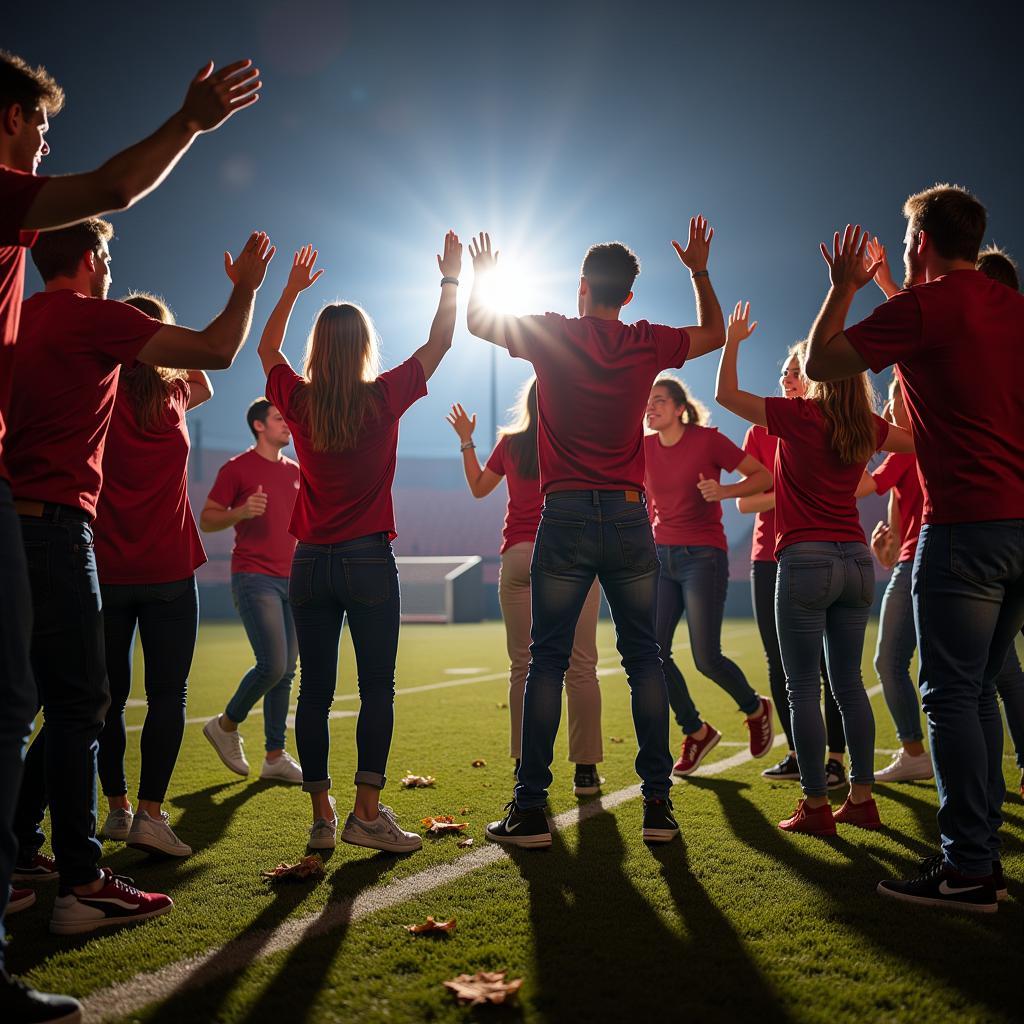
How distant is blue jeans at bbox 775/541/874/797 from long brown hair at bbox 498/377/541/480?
140cm

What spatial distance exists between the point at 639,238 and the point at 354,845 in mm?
79824

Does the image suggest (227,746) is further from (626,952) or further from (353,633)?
(626,952)

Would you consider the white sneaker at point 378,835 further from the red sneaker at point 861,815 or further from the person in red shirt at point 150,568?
the red sneaker at point 861,815

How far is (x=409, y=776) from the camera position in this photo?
5047 millimetres

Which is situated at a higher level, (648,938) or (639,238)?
(639,238)

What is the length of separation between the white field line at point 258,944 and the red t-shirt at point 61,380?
1379 millimetres

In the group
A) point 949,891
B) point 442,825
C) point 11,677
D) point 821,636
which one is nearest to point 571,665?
point 442,825

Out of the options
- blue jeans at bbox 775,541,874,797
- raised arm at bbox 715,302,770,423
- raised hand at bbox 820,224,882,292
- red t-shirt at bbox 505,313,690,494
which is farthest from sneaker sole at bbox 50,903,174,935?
raised hand at bbox 820,224,882,292

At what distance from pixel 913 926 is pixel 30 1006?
2.43 m

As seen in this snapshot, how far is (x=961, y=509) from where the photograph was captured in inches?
114

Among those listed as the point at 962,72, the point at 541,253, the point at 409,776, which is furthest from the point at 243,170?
the point at 409,776

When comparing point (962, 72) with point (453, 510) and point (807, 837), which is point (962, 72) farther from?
point (807, 837)

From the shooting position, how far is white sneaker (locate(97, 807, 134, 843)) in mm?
3977

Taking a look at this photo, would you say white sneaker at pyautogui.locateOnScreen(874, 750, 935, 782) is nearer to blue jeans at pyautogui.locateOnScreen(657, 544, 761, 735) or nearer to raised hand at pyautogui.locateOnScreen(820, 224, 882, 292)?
blue jeans at pyautogui.locateOnScreen(657, 544, 761, 735)
